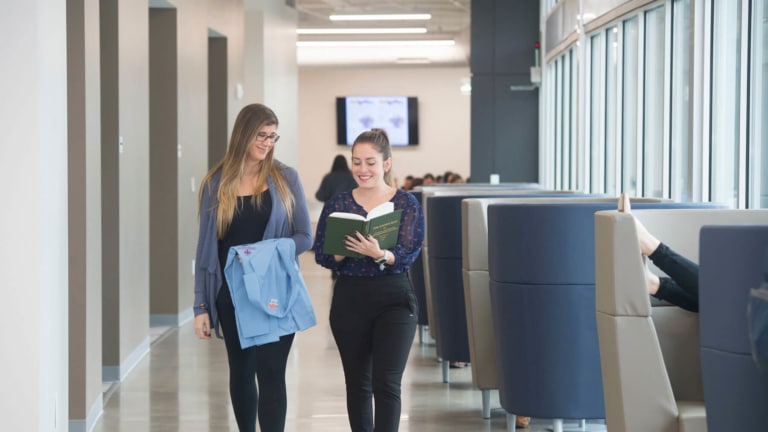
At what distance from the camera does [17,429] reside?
4.17 m

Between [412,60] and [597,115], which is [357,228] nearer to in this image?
[597,115]

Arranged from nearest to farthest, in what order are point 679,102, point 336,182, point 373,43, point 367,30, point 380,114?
1. point 679,102
2. point 336,182
3. point 367,30
4. point 373,43
5. point 380,114

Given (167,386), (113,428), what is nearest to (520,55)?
(167,386)

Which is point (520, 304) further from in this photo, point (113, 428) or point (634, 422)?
point (113, 428)

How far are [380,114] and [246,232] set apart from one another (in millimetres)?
21410

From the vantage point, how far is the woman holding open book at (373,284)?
4.04m

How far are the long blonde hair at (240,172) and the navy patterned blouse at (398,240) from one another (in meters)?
0.18

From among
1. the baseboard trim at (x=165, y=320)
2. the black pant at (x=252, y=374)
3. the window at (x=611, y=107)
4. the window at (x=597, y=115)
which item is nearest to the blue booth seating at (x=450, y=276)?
the black pant at (x=252, y=374)

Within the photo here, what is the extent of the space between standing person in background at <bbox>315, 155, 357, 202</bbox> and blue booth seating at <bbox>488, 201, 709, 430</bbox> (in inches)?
371

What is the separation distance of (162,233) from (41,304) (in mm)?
5153

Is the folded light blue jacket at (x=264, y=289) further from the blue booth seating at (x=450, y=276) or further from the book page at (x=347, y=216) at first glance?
the blue booth seating at (x=450, y=276)

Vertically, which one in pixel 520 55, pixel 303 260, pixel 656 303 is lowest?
pixel 303 260

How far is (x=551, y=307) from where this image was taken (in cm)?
461

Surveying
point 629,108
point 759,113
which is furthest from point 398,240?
point 629,108
